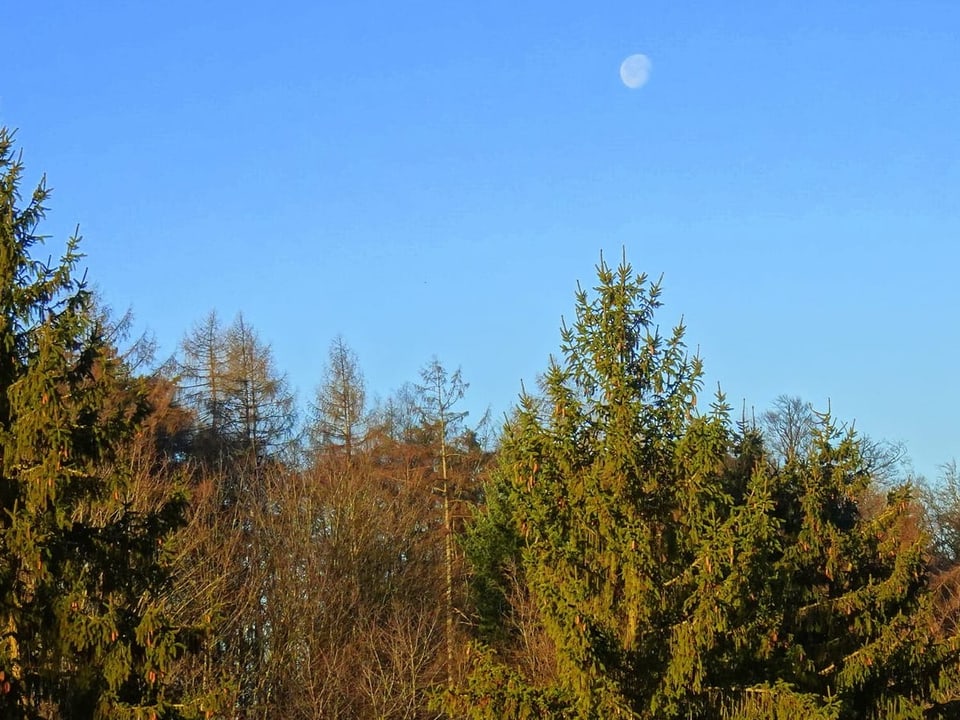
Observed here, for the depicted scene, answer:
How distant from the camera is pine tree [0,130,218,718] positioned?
12.1m

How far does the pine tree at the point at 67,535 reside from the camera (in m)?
12.1

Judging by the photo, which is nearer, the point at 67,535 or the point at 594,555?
the point at 67,535

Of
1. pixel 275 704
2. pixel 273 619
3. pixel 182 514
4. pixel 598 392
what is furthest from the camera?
pixel 273 619

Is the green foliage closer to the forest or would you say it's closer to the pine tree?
the forest

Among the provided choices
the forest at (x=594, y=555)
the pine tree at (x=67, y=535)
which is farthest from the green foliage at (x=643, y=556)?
the pine tree at (x=67, y=535)

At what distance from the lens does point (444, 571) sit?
35062 mm

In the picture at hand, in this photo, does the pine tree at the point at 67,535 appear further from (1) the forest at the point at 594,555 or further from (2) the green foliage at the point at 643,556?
(2) the green foliage at the point at 643,556

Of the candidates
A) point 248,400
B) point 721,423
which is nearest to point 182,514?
point 721,423

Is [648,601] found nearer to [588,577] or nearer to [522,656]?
[588,577]

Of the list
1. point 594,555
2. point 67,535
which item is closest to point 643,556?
point 594,555

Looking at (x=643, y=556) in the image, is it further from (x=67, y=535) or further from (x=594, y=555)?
(x=67, y=535)

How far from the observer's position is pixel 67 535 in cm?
1262

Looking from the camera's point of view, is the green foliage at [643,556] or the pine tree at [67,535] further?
the green foliage at [643,556]

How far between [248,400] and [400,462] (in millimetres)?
6815
